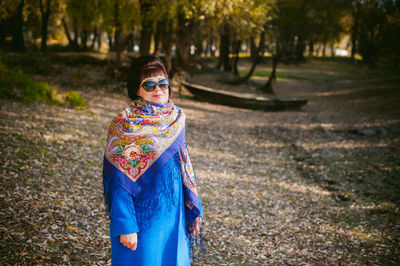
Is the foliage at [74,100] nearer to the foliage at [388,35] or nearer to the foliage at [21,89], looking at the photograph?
the foliage at [21,89]

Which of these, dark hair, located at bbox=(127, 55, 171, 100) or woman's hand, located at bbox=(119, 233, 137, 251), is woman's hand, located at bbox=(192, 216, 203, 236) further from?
dark hair, located at bbox=(127, 55, 171, 100)

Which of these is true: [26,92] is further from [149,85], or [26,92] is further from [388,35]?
[388,35]

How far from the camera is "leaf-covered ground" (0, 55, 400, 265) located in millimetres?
4846

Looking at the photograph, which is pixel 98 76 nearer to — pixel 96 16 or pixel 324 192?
pixel 96 16

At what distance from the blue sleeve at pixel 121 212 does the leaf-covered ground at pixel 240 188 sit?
87.4 inches

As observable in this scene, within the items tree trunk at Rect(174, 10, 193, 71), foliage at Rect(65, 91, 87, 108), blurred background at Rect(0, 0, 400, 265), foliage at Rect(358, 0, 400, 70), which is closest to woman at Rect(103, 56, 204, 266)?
blurred background at Rect(0, 0, 400, 265)

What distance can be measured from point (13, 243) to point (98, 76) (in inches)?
634

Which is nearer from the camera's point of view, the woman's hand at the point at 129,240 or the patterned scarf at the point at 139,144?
the woman's hand at the point at 129,240

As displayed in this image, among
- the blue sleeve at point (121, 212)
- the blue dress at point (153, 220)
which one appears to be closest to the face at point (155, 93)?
Result: the blue dress at point (153, 220)

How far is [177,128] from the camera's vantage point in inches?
107

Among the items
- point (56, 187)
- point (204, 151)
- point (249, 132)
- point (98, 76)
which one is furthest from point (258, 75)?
point (56, 187)

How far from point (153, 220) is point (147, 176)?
34cm

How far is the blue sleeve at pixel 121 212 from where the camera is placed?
237cm

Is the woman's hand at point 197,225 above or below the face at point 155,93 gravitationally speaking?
below
